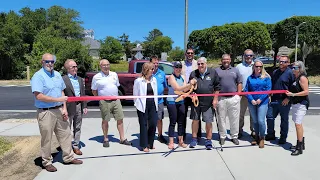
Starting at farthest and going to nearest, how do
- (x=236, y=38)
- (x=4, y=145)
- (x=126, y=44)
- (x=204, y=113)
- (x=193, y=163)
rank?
1. (x=126, y=44)
2. (x=236, y=38)
3. (x=4, y=145)
4. (x=204, y=113)
5. (x=193, y=163)

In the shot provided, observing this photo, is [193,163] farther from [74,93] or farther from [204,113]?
[74,93]

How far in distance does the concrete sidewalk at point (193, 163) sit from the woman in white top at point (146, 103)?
1.24 ft

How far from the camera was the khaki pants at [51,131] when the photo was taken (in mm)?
4371

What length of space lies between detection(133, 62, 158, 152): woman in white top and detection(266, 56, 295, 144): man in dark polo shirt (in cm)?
238

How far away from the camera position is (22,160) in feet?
16.5

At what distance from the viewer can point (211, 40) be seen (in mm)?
37906

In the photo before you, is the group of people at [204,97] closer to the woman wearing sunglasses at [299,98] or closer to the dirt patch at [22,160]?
the woman wearing sunglasses at [299,98]

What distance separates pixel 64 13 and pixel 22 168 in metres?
54.2

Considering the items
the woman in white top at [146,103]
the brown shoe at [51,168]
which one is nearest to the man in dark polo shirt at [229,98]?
the woman in white top at [146,103]

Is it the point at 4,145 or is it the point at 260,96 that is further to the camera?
the point at 4,145

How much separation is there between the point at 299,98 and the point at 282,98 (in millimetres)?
488

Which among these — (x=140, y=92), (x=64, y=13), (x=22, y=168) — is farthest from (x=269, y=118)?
(x=64, y=13)

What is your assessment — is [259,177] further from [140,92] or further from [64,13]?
[64,13]

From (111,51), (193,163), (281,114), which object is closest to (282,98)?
(281,114)
